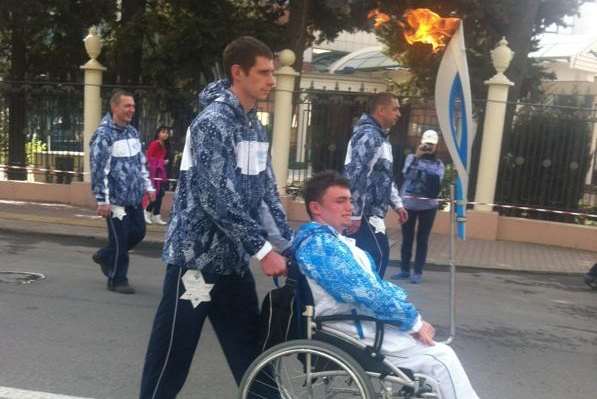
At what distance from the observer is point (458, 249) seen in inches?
403

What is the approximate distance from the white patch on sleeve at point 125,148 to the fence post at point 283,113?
5711mm

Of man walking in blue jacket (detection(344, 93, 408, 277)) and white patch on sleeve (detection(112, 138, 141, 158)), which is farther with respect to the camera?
white patch on sleeve (detection(112, 138, 141, 158))

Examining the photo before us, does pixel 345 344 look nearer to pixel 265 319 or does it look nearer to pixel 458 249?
pixel 265 319

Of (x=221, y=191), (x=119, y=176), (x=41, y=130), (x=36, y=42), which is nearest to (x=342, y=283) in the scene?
(x=221, y=191)

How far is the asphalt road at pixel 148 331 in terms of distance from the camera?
430 cm

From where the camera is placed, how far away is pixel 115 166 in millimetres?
5922

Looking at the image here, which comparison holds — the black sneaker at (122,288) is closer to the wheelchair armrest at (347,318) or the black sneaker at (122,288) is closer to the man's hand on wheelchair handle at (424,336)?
the wheelchair armrest at (347,318)

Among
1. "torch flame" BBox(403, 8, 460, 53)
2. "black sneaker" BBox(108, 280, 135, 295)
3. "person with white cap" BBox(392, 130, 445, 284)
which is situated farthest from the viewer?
"person with white cap" BBox(392, 130, 445, 284)

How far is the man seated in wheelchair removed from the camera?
3059 millimetres

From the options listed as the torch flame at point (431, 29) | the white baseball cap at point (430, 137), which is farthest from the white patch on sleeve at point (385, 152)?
the white baseball cap at point (430, 137)

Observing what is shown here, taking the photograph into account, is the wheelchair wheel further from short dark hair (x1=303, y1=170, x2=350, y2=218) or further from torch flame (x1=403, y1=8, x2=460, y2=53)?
torch flame (x1=403, y1=8, x2=460, y2=53)

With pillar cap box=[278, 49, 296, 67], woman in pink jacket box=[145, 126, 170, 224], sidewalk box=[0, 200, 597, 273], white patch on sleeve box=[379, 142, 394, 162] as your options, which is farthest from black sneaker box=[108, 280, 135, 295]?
pillar cap box=[278, 49, 296, 67]

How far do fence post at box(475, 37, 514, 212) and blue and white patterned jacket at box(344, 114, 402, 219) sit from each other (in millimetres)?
6195

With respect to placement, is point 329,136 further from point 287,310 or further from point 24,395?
point 287,310
